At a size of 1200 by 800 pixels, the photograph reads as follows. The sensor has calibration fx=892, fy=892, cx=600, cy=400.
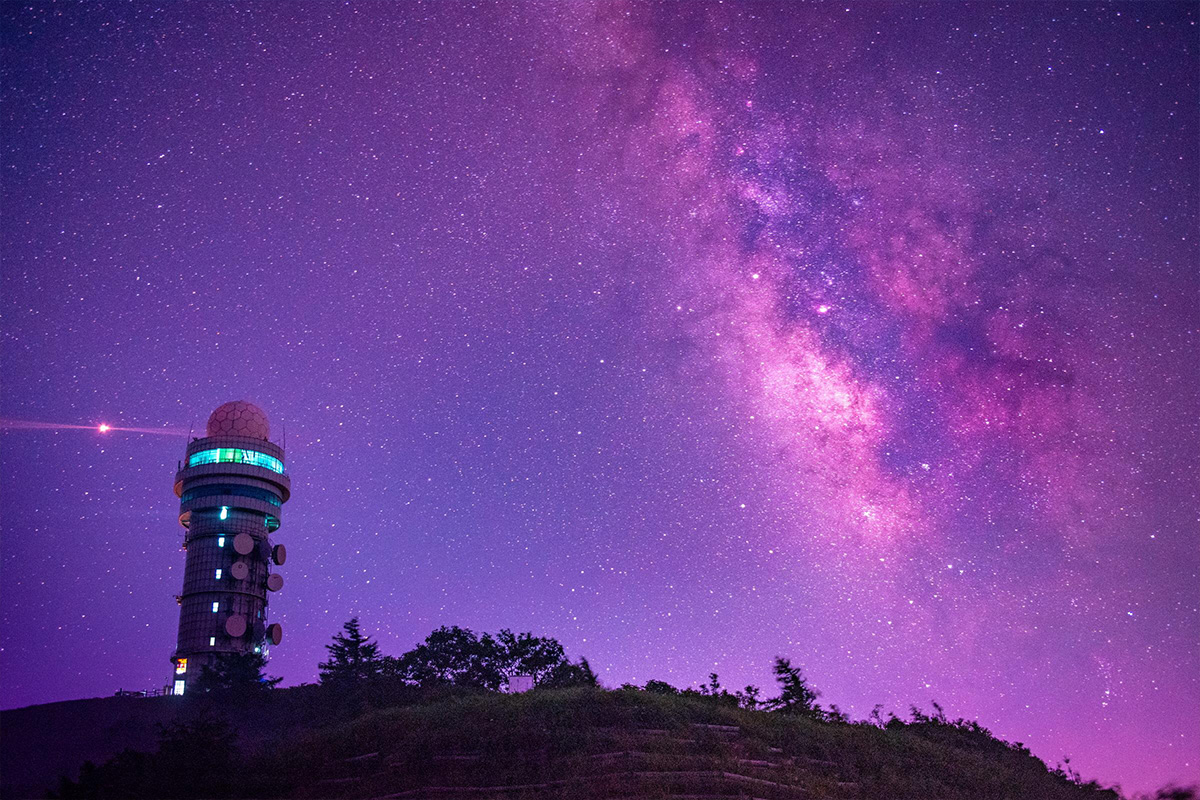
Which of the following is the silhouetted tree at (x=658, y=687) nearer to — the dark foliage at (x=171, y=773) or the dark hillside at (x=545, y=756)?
the dark hillside at (x=545, y=756)

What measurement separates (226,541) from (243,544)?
6.60 ft

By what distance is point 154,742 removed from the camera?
3669 cm

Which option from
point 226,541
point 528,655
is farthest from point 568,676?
point 226,541

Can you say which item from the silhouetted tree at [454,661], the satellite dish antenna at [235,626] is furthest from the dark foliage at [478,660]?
the satellite dish antenna at [235,626]

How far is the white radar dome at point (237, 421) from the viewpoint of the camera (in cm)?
6244

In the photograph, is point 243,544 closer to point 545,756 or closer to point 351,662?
point 351,662

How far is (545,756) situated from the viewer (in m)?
26.1

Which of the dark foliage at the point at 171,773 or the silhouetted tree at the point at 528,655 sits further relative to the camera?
the silhouetted tree at the point at 528,655

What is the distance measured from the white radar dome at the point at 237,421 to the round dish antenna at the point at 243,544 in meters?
7.29

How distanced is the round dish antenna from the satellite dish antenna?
4197 mm

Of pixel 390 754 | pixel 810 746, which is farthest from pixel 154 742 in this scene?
pixel 810 746

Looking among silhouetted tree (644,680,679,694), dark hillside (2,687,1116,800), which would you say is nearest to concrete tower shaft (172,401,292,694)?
dark hillside (2,687,1116,800)

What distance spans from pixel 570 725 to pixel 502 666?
70.2 feet

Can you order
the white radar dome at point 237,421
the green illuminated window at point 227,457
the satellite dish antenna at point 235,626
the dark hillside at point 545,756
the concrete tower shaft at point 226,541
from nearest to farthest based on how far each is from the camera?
the dark hillside at point 545,756 < the satellite dish antenna at point 235,626 < the concrete tower shaft at point 226,541 < the green illuminated window at point 227,457 < the white radar dome at point 237,421
